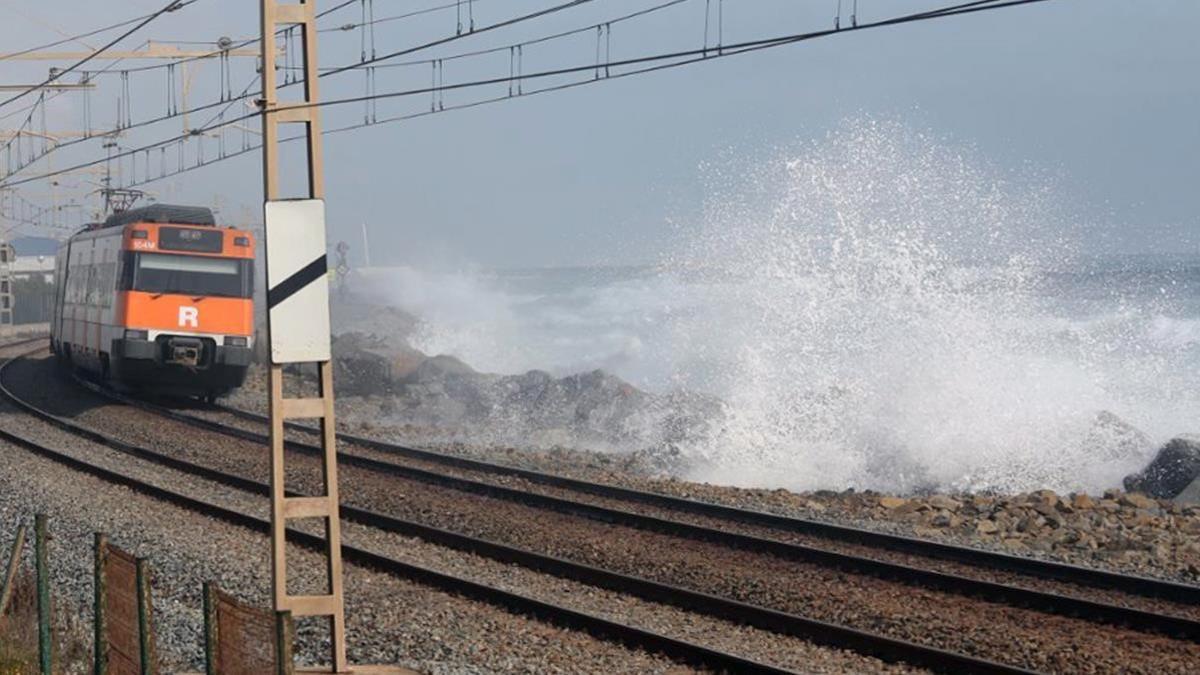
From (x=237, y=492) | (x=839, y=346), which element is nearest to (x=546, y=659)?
(x=237, y=492)

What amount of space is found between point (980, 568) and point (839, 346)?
25.4 m

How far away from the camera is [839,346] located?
38.7 meters

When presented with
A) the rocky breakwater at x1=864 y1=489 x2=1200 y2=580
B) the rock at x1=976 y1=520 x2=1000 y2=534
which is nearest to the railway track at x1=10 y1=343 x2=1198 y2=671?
the rocky breakwater at x1=864 y1=489 x2=1200 y2=580

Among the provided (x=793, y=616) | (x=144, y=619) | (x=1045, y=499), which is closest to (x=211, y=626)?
(x=144, y=619)

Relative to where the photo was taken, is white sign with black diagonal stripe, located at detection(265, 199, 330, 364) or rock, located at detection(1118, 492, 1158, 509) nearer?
white sign with black diagonal stripe, located at detection(265, 199, 330, 364)

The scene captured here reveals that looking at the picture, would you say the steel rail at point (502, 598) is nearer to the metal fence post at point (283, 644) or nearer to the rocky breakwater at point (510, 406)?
the metal fence post at point (283, 644)

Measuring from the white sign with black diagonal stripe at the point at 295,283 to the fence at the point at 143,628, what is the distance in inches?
60.7

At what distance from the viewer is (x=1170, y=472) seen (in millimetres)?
22391

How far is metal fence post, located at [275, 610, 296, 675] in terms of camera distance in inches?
259

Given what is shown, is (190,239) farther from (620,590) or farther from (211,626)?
(211,626)

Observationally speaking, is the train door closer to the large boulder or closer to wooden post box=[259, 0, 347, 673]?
the large boulder

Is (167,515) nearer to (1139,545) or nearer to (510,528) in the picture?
(510,528)

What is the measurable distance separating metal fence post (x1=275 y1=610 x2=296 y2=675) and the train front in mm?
20885

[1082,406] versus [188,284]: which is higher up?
[188,284]
